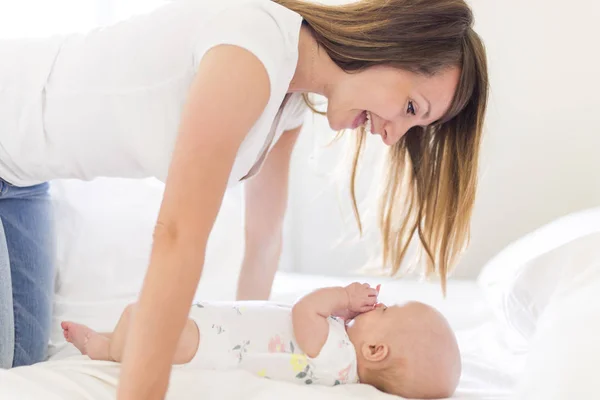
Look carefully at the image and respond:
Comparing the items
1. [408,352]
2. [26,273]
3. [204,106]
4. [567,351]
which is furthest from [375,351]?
[26,273]

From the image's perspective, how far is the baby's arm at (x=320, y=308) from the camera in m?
1.24

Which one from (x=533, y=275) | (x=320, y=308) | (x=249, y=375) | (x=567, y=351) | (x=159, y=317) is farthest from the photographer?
(x=533, y=275)

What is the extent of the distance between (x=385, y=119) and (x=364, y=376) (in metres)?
0.45

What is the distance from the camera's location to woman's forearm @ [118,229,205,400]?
2.78ft

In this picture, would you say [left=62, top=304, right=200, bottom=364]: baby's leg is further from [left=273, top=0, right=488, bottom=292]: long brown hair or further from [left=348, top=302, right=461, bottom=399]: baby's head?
[left=273, top=0, right=488, bottom=292]: long brown hair

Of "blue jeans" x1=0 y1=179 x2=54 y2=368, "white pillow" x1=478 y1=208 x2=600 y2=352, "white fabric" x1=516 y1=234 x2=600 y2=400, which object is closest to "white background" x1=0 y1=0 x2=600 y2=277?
"white pillow" x1=478 y1=208 x2=600 y2=352

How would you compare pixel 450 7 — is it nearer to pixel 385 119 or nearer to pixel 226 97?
pixel 385 119

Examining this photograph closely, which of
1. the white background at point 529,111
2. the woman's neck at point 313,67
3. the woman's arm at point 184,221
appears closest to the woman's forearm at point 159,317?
the woman's arm at point 184,221

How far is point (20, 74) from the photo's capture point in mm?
1236

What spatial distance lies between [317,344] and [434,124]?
0.48 metres

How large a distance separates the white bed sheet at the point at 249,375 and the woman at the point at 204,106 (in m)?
0.18

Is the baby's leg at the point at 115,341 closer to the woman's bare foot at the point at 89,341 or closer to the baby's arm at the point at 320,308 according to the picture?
the woman's bare foot at the point at 89,341

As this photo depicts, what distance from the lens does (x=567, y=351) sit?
1.02 meters

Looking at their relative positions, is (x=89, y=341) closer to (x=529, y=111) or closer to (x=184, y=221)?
(x=184, y=221)
